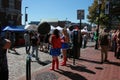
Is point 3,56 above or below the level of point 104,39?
above

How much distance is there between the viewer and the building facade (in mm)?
47781

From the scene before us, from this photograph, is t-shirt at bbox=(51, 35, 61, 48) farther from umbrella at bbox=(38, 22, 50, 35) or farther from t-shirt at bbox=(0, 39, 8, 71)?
umbrella at bbox=(38, 22, 50, 35)

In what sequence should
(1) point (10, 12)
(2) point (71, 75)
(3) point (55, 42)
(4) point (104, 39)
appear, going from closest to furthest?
(2) point (71, 75) → (3) point (55, 42) → (4) point (104, 39) → (1) point (10, 12)

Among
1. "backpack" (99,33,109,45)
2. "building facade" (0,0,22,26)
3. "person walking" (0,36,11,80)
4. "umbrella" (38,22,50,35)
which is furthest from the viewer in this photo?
"building facade" (0,0,22,26)

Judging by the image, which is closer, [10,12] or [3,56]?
[3,56]

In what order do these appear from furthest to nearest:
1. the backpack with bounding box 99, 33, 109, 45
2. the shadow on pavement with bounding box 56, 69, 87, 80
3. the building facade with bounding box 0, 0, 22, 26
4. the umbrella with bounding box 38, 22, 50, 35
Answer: the building facade with bounding box 0, 0, 22, 26, the umbrella with bounding box 38, 22, 50, 35, the backpack with bounding box 99, 33, 109, 45, the shadow on pavement with bounding box 56, 69, 87, 80

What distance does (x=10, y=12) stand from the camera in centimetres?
4903

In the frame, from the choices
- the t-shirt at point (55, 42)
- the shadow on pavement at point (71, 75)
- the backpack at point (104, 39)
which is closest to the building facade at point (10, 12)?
the backpack at point (104, 39)

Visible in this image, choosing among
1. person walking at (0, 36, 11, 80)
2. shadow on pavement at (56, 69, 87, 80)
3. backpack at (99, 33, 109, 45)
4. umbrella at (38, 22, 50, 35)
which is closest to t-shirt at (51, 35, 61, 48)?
shadow on pavement at (56, 69, 87, 80)

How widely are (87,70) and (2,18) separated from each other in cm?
3631

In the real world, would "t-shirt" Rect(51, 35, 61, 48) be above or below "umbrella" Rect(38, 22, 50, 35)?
below

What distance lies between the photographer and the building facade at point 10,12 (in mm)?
47781

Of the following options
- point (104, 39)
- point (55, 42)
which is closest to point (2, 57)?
point (55, 42)

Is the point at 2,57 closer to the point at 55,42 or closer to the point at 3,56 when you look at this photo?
the point at 3,56
